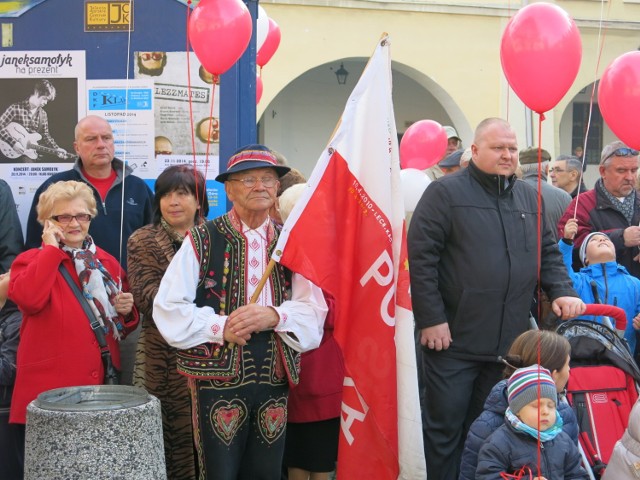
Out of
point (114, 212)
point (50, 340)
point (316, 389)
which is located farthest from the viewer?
point (114, 212)

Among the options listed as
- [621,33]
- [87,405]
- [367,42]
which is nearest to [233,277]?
[87,405]

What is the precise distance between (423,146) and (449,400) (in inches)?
170

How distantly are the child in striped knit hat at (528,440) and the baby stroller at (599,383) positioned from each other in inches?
29.0

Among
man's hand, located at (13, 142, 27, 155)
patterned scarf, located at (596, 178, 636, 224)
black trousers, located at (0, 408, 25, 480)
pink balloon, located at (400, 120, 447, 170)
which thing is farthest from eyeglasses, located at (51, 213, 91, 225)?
pink balloon, located at (400, 120, 447, 170)

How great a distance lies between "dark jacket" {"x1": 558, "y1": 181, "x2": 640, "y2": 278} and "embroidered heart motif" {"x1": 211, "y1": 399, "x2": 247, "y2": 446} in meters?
3.28

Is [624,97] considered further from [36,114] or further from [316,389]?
[36,114]

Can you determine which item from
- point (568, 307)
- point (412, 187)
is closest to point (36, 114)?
point (412, 187)

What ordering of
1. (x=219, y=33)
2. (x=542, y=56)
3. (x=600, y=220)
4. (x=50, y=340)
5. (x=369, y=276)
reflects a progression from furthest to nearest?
(x=600, y=220) < (x=542, y=56) < (x=219, y=33) < (x=50, y=340) < (x=369, y=276)

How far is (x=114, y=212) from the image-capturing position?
5.62 m

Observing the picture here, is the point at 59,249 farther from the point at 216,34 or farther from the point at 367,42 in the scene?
the point at 367,42

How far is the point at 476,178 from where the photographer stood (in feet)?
17.3

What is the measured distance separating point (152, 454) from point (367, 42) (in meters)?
13.3

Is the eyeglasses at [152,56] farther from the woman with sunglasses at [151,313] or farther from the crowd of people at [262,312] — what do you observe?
the woman with sunglasses at [151,313]

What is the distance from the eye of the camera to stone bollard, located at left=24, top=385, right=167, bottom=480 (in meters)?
3.67
